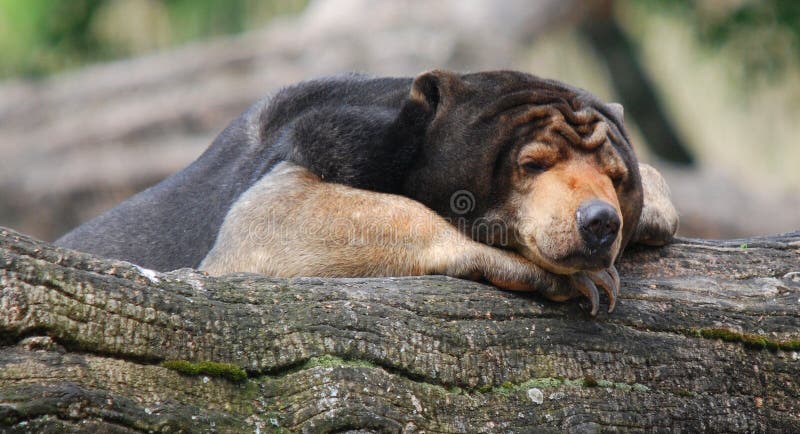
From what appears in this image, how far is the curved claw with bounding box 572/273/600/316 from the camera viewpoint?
4090mm

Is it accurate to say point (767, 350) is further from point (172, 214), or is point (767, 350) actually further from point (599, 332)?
point (172, 214)

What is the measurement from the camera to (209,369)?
125 inches

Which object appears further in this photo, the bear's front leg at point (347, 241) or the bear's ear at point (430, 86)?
the bear's ear at point (430, 86)

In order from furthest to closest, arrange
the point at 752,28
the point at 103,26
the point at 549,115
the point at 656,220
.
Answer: the point at 103,26 → the point at 752,28 → the point at 656,220 → the point at 549,115

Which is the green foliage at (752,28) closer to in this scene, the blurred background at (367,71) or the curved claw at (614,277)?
the blurred background at (367,71)

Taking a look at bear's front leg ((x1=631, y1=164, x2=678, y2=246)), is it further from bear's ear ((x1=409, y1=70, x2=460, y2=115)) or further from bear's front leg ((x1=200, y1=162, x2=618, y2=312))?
bear's ear ((x1=409, y1=70, x2=460, y2=115))

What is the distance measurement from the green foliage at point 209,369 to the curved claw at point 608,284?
5.53ft

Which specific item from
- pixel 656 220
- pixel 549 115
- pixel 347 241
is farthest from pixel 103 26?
pixel 656 220

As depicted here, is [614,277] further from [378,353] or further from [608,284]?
[378,353]

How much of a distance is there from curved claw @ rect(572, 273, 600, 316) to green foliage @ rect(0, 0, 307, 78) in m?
13.3

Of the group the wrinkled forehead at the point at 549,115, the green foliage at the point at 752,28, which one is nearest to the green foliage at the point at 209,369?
the wrinkled forehead at the point at 549,115

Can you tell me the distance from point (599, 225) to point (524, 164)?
0.61 meters

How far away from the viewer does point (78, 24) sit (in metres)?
17.2

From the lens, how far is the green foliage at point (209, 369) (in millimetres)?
3125
